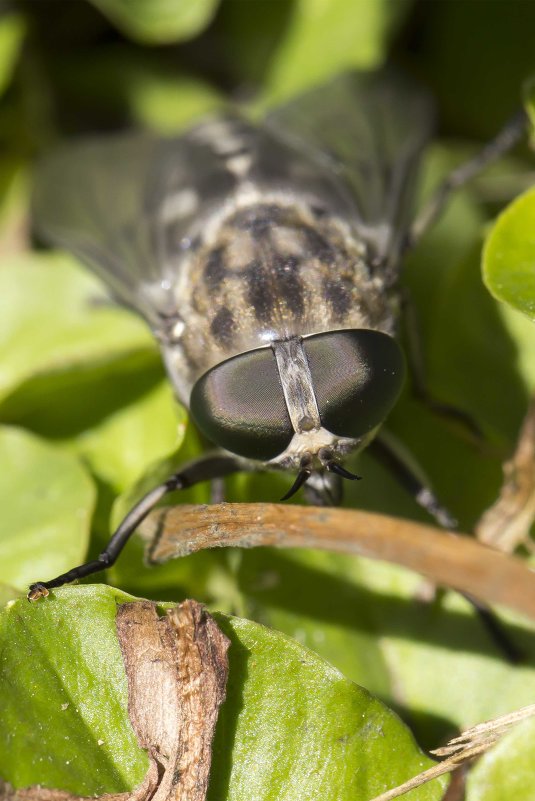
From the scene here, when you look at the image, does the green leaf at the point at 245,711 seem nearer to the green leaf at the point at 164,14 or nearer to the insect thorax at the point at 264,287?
the insect thorax at the point at 264,287

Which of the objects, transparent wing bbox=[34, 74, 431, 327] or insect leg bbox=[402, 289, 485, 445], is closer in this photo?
insect leg bbox=[402, 289, 485, 445]

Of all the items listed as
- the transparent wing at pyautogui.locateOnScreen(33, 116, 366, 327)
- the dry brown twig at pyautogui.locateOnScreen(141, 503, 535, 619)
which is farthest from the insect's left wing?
the dry brown twig at pyautogui.locateOnScreen(141, 503, 535, 619)

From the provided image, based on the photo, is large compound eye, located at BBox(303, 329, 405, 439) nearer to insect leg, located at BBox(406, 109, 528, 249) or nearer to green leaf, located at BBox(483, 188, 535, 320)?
green leaf, located at BBox(483, 188, 535, 320)

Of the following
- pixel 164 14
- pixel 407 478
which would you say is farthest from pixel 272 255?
pixel 164 14

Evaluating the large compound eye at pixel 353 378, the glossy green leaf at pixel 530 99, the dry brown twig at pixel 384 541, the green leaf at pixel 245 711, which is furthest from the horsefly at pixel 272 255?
the glossy green leaf at pixel 530 99

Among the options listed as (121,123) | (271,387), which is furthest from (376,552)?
(121,123)

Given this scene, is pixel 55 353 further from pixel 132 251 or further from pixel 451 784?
pixel 451 784
